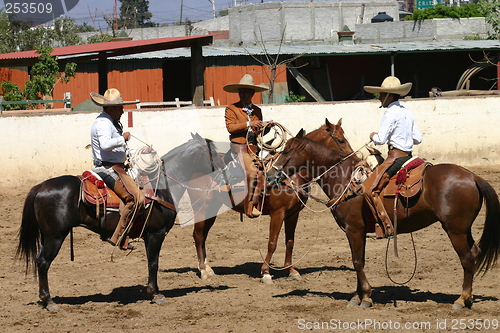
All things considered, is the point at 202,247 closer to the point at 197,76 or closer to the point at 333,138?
the point at 333,138

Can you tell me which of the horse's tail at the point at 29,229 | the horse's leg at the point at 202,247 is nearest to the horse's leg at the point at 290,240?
the horse's leg at the point at 202,247

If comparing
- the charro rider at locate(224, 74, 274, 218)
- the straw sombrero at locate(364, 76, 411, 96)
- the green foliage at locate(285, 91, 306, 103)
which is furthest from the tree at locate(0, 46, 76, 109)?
the straw sombrero at locate(364, 76, 411, 96)

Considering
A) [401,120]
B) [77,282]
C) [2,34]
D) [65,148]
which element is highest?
[2,34]

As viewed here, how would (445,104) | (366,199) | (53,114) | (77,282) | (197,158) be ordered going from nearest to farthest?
(366,199), (197,158), (77,282), (53,114), (445,104)

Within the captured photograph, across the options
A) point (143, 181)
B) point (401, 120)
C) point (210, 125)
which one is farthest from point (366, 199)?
point (210, 125)

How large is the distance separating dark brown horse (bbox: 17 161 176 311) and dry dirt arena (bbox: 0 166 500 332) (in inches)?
18.9

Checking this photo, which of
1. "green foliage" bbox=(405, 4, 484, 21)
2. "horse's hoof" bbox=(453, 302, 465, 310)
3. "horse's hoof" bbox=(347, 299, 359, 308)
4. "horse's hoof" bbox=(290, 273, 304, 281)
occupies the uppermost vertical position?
"green foliage" bbox=(405, 4, 484, 21)

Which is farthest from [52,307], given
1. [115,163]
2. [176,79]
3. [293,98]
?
[176,79]

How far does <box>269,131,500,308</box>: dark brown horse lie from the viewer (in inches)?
259

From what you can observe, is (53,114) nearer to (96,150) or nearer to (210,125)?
(210,125)

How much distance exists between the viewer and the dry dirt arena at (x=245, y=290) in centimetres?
636

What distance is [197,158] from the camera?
7645 millimetres

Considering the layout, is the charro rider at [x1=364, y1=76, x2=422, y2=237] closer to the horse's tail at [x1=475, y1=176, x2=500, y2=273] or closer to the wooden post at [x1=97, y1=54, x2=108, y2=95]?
the horse's tail at [x1=475, y1=176, x2=500, y2=273]

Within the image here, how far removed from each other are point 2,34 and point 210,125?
25656 mm
